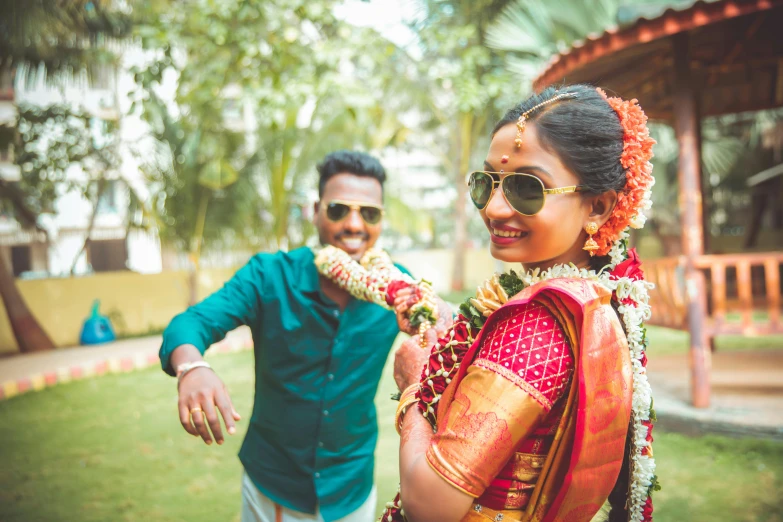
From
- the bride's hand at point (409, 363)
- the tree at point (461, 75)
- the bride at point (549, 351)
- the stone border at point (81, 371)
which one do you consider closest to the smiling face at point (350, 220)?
the bride's hand at point (409, 363)

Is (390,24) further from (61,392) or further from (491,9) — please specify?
(61,392)

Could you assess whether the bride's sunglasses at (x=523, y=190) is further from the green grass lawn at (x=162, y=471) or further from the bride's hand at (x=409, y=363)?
the green grass lawn at (x=162, y=471)

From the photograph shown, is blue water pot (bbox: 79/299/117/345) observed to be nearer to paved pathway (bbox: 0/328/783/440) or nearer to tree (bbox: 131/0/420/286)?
paved pathway (bbox: 0/328/783/440)

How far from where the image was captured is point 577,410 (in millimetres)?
1151

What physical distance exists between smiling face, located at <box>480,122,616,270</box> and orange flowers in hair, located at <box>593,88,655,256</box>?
0.03m

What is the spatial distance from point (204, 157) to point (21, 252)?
54.2 feet

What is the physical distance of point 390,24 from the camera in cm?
1023

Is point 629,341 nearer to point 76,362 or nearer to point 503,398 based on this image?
point 503,398

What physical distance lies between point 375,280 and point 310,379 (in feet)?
1.70

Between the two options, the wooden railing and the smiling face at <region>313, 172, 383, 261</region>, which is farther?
the wooden railing

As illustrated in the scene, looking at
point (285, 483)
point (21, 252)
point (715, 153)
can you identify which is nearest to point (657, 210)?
point (715, 153)

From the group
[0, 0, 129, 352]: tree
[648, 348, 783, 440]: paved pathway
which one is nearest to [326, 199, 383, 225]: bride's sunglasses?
[648, 348, 783, 440]: paved pathway

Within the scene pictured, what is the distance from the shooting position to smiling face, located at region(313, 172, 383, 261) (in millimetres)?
2689

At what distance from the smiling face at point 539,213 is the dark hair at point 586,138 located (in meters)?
0.02
